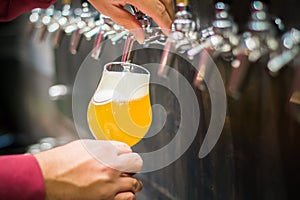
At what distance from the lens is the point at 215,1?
133 cm

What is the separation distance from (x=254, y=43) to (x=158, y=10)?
362 mm

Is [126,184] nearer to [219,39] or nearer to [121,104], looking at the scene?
[121,104]

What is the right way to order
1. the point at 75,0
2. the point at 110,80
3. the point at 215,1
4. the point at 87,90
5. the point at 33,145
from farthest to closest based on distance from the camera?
the point at 33,145 < the point at 75,0 < the point at 87,90 < the point at 215,1 < the point at 110,80

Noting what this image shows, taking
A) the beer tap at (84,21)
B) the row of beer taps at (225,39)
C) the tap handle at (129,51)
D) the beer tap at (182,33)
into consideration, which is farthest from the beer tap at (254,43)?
the beer tap at (84,21)

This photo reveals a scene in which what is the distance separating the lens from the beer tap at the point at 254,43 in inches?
42.1

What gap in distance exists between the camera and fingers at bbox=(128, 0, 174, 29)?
1.36m

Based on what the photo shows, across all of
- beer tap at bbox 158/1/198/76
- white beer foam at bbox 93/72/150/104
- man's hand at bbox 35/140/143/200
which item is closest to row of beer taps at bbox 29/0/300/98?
beer tap at bbox 158/1/198/76

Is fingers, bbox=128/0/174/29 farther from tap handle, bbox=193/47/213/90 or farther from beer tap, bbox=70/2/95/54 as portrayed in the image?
beer tap, bbox=70/2/95/54

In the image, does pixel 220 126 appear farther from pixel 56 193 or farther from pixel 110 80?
pixel 56 193

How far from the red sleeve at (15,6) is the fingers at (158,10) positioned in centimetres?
46

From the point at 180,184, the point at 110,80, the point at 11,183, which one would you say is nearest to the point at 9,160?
the point at 11,183

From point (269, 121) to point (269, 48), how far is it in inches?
8.1

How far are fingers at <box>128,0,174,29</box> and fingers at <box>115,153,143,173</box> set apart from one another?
45 centimetres

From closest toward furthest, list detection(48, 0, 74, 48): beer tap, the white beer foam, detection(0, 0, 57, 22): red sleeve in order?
the white beer foam → detection(0, 0, 57, 22): red sleeve → detection(48, 0, 74, 48): beer tap
